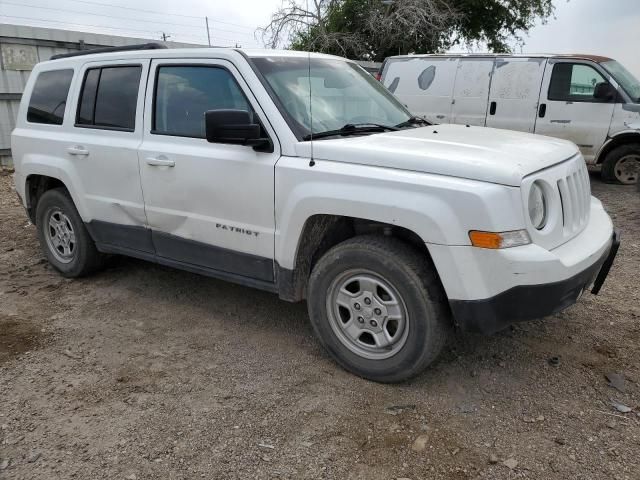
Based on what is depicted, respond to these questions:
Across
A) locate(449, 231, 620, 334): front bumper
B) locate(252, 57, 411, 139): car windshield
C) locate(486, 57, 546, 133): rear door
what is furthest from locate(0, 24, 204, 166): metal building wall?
locate(449, 231, 620, 334): front bumper

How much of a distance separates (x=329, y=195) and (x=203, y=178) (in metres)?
1.01

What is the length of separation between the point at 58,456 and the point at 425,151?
8.01ft

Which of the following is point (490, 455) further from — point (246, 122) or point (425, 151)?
point (246, 122)

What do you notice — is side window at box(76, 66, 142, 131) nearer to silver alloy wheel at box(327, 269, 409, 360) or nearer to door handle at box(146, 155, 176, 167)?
door handle at box(146, 155, 176, 167)

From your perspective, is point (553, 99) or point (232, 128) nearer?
point (232, 128)

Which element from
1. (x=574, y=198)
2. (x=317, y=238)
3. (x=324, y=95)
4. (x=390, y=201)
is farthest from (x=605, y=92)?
(x=390, y=201)

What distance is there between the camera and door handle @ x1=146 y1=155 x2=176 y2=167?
12.5 ft

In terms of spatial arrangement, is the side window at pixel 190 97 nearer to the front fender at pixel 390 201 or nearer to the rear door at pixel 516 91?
the front fender at pixel 390 201

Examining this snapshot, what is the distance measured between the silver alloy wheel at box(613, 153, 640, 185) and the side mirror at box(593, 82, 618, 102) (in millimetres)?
1008

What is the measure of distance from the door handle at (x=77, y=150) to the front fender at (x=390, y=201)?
6.46 feet

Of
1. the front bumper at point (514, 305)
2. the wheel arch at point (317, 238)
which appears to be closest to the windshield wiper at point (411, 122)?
the wheel arch at point (317, 238)

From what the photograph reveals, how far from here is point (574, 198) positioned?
319 cm

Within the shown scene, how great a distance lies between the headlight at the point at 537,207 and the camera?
9.27 ft

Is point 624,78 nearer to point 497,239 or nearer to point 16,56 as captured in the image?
point 497,239
